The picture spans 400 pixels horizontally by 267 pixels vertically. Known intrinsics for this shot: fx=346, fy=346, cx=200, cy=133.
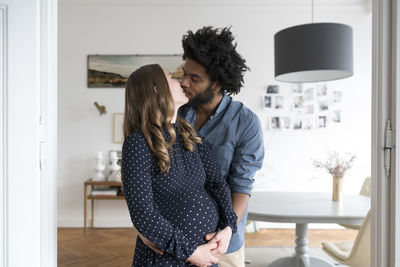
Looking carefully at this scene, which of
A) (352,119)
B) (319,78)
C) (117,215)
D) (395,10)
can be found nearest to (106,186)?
(117,215)

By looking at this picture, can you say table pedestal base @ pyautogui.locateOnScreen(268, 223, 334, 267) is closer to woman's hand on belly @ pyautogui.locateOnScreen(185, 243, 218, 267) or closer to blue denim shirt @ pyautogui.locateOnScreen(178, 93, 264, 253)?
blue denim shirt @ pyautogui.locateOnScreen(178, 93, 264, 253)

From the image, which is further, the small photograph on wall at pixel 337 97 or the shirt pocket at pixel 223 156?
the small photograph on wall at pixel 337 97

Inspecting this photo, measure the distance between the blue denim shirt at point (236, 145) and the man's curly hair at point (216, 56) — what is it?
12cm

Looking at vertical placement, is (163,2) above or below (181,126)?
above

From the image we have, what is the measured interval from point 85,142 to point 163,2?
2.20m

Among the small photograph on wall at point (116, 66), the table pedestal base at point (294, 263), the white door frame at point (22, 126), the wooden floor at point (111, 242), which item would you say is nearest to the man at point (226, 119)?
the white door frame at point (22, 126)

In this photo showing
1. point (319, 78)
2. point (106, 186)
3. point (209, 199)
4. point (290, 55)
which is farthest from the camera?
point (106, 186)

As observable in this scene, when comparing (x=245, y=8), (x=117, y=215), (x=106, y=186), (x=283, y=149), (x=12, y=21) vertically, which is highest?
(x=245, y=8)

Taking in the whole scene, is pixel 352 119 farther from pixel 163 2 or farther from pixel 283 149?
pixel 163 2

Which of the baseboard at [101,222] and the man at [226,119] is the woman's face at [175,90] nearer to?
the man at [226,119]

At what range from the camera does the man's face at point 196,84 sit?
4.95ft

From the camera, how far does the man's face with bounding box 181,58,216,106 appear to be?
4.95 feet

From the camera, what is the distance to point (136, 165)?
1070mm

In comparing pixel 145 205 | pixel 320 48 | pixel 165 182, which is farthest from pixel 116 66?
pixel 145 205
